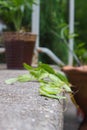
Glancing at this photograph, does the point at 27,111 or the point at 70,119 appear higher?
the point at 27,111

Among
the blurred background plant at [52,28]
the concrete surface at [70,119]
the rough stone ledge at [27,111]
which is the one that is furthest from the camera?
the blurred background plant at [52,28]

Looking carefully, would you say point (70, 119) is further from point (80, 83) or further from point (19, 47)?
point (19, 47)

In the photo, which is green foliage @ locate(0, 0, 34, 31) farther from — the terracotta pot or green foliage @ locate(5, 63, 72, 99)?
green foliage @ locate(5, 63, 72, 99)

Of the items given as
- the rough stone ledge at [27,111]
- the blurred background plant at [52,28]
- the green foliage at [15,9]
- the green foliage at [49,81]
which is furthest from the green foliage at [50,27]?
the rough stone ledge at [27,111]

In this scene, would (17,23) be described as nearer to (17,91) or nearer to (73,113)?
(73,113)

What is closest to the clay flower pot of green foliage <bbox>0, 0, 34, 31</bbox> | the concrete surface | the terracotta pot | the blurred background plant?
the concrete surface

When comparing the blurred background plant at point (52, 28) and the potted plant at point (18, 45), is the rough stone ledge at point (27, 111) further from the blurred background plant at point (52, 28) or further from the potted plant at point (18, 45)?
the blurred background plant at point (52, 28)

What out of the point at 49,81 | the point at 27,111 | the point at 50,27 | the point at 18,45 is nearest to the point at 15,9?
the point at 18,45
